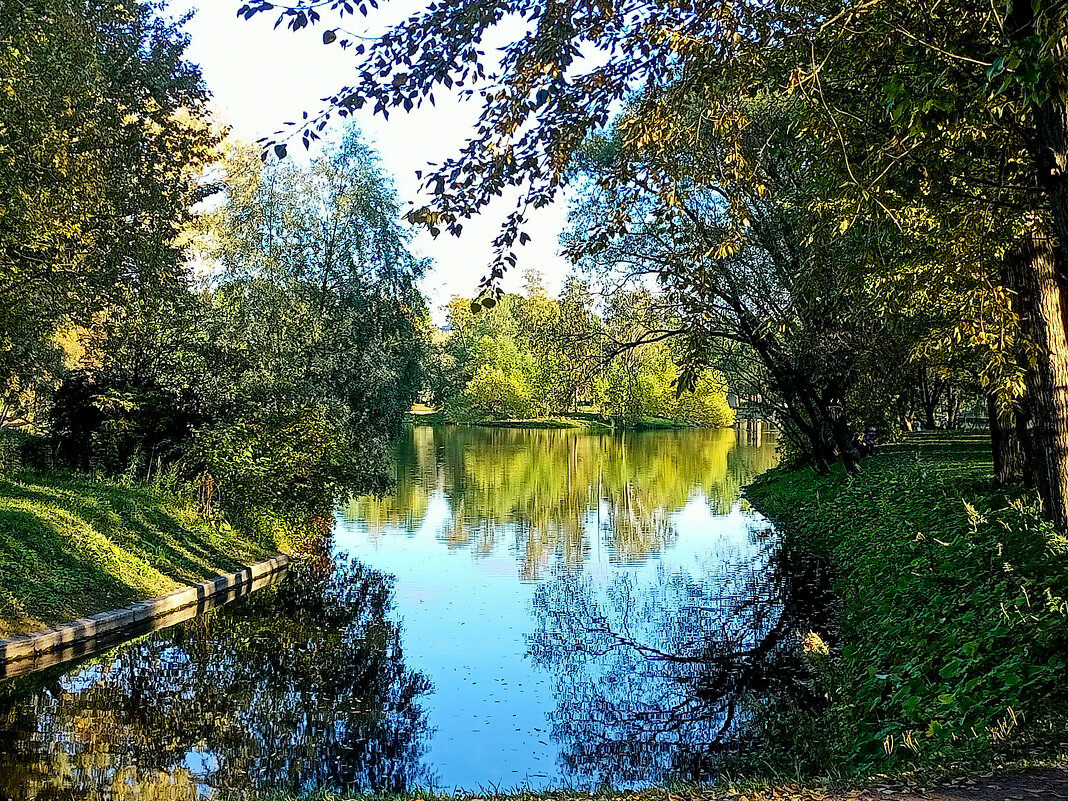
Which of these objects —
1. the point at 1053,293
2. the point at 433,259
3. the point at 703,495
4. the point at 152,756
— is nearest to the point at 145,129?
the point at 433,259

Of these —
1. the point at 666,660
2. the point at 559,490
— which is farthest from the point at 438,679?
the point at 559,490

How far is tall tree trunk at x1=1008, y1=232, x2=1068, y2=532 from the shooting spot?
815cm

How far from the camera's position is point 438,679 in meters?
10.9

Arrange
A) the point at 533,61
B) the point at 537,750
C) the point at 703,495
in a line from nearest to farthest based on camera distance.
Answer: the point at 533,61, the point at 537,750, the point at 703,495

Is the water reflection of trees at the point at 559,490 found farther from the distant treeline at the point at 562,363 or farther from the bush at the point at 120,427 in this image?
the bush at the point at 120,427

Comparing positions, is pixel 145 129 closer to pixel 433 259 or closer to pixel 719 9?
pixel 433 259

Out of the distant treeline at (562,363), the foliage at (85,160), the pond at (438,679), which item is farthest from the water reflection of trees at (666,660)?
the foliage at (85,160)

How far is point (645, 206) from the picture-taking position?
61.6 feet

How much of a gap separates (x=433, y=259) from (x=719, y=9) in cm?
2018

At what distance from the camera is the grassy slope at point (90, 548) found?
12000 mm

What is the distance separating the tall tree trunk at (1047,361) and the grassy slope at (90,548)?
39.5 ft

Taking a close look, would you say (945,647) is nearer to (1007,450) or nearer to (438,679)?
(438,679)

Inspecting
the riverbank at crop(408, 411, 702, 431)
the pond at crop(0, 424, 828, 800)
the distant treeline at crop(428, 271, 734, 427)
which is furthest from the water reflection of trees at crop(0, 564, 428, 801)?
the riverbank at crop(408, 411, 702, 431)

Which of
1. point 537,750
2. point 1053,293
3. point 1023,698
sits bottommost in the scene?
point 537,750
